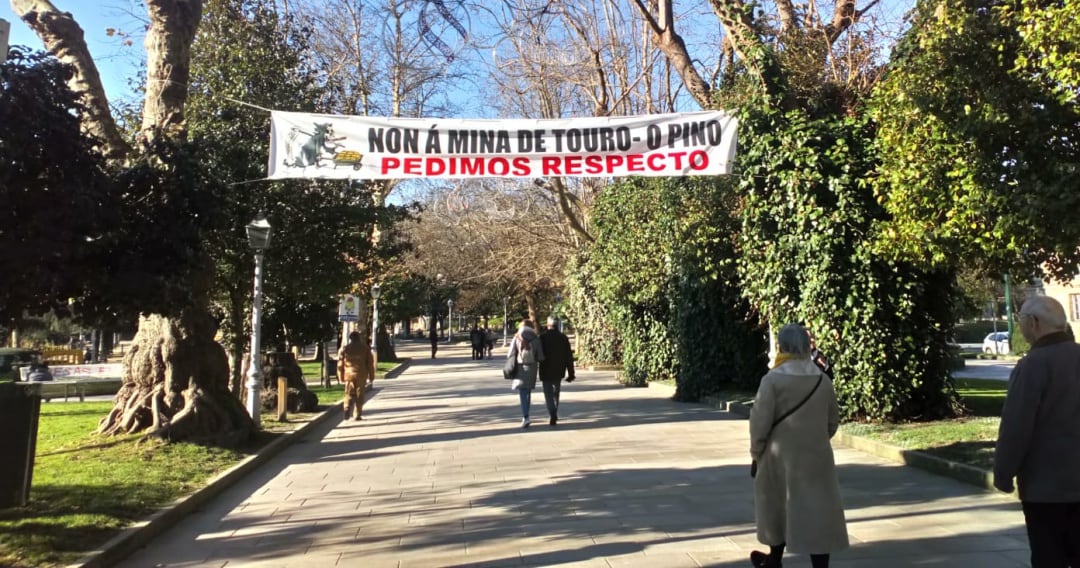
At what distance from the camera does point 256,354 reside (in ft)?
41.3

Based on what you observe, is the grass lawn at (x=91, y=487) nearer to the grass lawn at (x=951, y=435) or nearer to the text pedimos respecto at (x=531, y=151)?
the text pedimos respecto at (x=531, y=151)

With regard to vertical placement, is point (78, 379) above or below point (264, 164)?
below

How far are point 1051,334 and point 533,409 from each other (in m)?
12.9

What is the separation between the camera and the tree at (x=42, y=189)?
18.6 feet

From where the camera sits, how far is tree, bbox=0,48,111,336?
567cm

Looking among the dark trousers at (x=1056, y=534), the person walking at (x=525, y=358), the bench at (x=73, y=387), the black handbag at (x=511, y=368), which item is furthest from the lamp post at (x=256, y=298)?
the dark trousers at (x=1056, y=534)

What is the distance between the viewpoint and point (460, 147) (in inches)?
371

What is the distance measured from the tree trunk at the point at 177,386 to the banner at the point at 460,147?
3026mm

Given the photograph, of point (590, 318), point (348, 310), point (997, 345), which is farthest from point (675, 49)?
point (997, 345)

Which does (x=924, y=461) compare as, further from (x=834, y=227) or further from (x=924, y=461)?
(x=834, y=227)

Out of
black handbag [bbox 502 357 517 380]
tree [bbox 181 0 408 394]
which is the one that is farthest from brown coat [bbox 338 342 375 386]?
black handbag [bbox 502 357 517 380]

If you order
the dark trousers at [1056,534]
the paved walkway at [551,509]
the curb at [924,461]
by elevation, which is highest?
the dark trousers at [1056,534]

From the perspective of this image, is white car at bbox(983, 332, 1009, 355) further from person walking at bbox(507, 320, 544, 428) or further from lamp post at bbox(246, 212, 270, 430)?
lamp post at bbox(246, 212, 270, 430)

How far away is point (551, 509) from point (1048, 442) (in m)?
4.41
